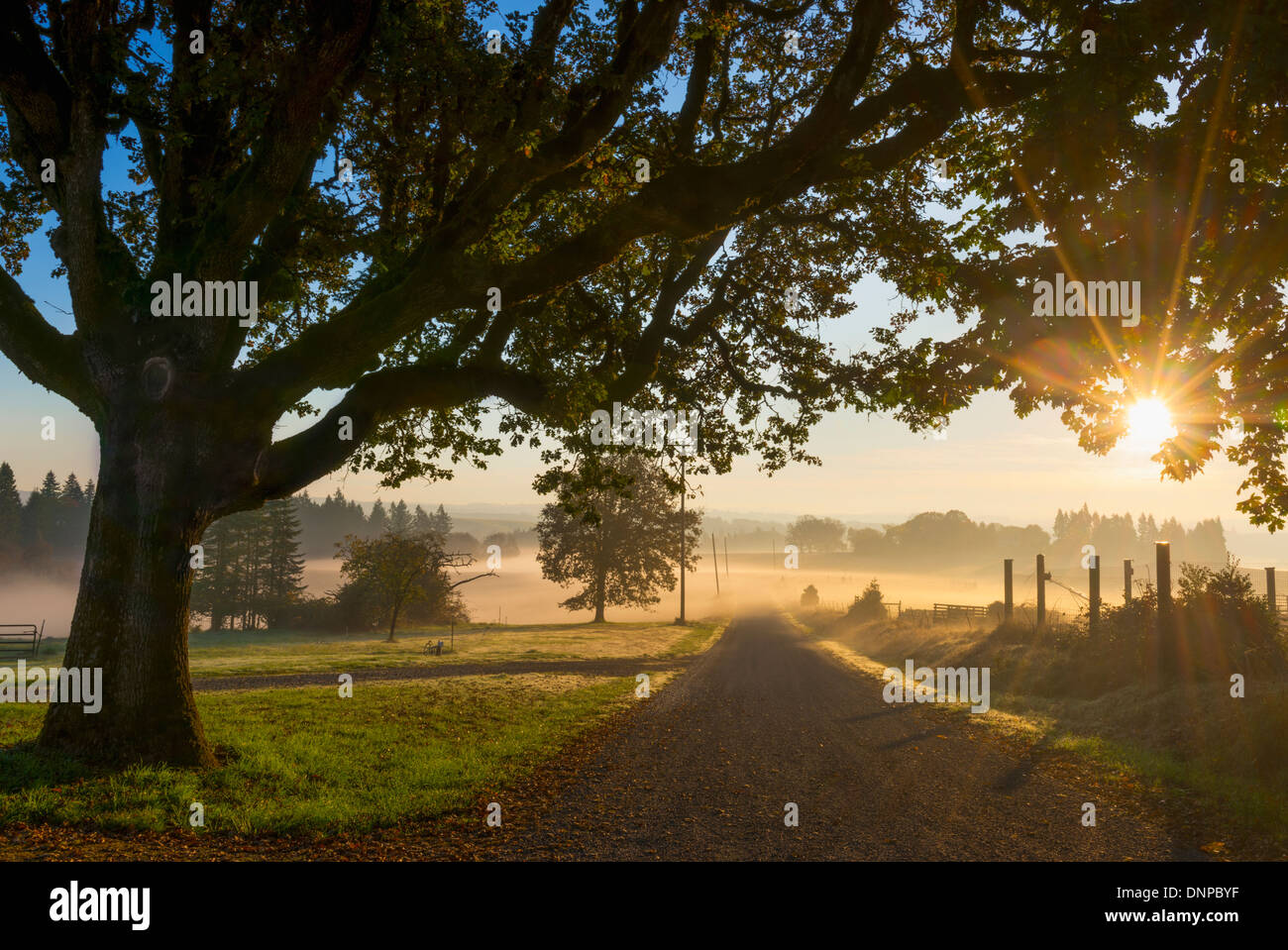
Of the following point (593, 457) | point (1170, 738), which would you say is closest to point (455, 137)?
point (593, 457)

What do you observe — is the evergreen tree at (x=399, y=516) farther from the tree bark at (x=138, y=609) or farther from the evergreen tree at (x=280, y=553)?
the tree bark at (x=138, y=609)

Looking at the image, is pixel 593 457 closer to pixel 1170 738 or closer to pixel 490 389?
pixel 490 389

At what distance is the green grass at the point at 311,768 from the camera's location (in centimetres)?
645

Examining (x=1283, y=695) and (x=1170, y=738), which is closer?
(x=1283, y=695)

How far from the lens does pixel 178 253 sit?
28.6 feet

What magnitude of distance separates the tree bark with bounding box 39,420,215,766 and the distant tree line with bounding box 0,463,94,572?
9701 cm

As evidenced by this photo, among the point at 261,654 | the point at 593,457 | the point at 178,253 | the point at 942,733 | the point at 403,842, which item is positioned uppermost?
the point at 178,253

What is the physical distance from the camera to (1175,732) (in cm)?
1014

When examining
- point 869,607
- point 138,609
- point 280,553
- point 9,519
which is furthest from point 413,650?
point 9,519

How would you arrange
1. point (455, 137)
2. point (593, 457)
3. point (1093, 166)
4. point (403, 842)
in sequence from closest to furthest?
point (403, 842) < point (1093, 166) < point (455, 137) < point (593, 457)

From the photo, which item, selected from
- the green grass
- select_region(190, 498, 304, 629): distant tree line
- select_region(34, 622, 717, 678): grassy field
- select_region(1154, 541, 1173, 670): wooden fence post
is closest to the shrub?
select_region(34, 622, 717, 678): grassy field

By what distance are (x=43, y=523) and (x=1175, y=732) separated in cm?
13298

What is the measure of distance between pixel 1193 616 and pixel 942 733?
21.3 ft

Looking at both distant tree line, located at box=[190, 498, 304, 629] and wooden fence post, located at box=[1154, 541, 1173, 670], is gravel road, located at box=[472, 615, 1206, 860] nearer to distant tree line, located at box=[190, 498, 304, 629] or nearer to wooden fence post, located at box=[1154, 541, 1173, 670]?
wooden fence post, located at box=[1154, 541, 1173, 670]
